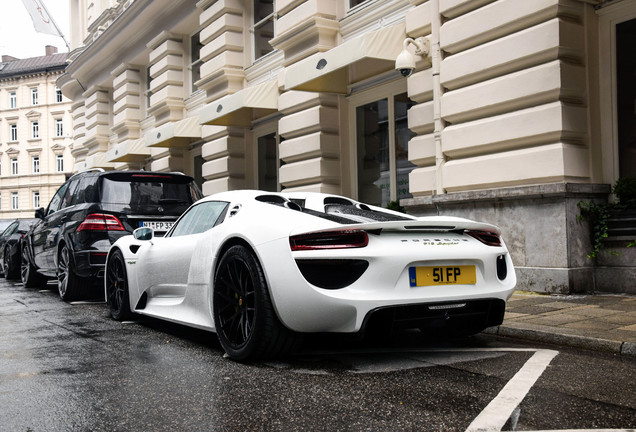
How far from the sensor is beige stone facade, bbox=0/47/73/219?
62.7 m

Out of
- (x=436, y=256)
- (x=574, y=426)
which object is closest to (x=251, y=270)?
(x=436, y=256)

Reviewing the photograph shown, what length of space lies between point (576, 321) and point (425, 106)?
4926 mm

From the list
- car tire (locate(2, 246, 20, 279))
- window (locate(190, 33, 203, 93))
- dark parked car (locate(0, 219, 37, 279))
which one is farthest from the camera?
window (locate(190, 33, 203, 93))

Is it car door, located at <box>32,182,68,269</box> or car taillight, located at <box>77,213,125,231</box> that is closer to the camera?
car taillight, located at <box>77,213,125,231</box>

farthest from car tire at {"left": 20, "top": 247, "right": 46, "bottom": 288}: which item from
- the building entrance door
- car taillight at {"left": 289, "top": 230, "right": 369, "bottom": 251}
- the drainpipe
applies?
the building entrance door

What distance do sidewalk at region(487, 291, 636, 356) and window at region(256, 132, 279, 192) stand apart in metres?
8.98

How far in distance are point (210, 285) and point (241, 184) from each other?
1133 centimetres

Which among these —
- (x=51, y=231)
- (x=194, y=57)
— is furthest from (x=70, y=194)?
(x=194, y=57)

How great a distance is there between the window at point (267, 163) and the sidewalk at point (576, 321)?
898cm

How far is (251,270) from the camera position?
4387mm

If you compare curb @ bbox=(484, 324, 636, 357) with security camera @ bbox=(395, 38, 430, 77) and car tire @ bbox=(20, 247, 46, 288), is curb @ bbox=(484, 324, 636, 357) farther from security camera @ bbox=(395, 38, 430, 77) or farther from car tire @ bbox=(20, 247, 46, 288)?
car tire @ bbox=(20, 247, 46, 288)

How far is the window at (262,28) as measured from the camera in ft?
49.8

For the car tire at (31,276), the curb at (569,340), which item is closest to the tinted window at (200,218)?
the curb at (569,340)

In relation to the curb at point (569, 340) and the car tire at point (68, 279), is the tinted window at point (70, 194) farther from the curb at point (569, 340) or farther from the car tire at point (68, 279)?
the curb at point (569, 340)
